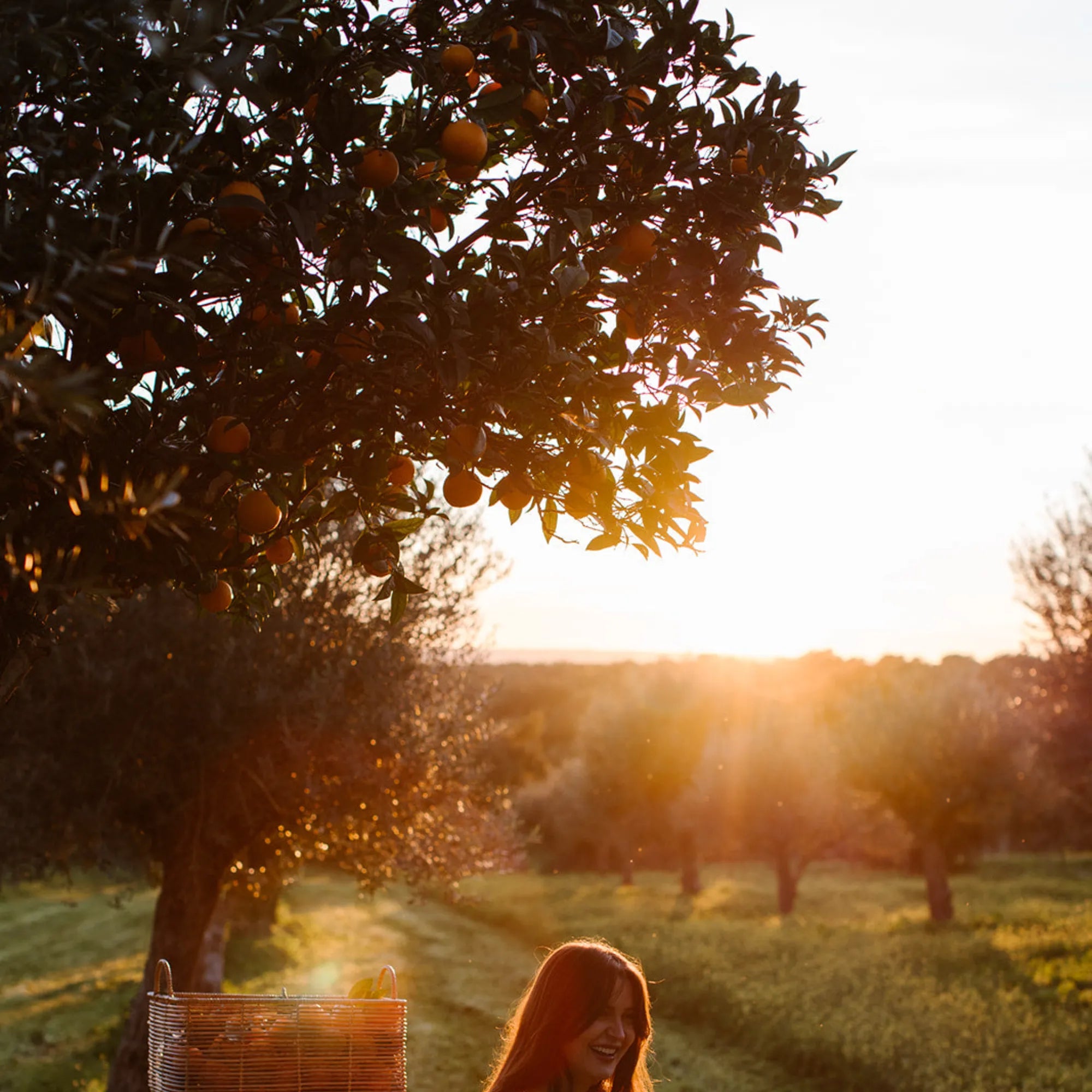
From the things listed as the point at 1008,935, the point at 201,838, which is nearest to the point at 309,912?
the point at 1008,935

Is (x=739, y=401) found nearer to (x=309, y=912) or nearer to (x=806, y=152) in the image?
(x=806, y=152)

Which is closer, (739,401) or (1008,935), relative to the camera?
(739,401)

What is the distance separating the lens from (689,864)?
37.3 meters

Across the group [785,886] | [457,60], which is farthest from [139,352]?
[785,886]

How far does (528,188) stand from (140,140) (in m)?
1.36

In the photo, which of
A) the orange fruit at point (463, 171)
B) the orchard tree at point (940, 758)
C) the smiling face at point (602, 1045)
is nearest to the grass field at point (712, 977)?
the orchard tree at point (940, 758)

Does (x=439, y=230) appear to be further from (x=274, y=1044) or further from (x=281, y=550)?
(x=274, y=1044)

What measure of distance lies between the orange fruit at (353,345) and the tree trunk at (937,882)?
29096 millimetres

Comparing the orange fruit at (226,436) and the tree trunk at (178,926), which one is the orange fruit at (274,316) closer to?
the orange fruit at (226,436)

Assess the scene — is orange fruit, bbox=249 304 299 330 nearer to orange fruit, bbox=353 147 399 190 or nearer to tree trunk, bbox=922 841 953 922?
orange fruit, bbox=353 147 399 190

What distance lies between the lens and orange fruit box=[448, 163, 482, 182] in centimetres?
362

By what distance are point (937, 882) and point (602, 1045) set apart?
28.2 m

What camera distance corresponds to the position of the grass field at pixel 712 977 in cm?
1497

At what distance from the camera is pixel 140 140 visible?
Result: 351cm
